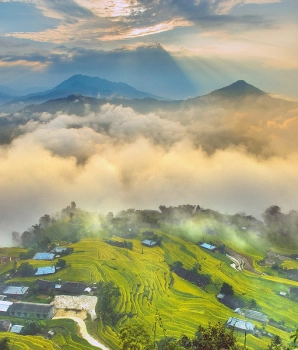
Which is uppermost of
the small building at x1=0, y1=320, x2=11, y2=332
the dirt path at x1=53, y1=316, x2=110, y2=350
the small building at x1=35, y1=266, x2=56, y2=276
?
the small building at x1=0, y1=320, x2=11, y2=332

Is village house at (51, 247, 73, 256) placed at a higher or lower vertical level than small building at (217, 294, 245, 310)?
lower

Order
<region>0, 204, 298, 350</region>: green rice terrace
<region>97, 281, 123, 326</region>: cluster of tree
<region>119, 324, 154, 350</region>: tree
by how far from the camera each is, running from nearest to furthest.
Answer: <region>119, 324, 154, 350</region>: tree < <region>0, 204, 298, 350</region>: green rice terrace < <region>97, 281, 123, 326</region>: cluster of tree

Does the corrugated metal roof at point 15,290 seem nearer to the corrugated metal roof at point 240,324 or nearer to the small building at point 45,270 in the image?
the small building at point 45,270

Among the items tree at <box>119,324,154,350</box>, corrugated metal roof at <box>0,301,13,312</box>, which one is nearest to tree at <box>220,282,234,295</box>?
tree at <box>119,324,154,350</box>

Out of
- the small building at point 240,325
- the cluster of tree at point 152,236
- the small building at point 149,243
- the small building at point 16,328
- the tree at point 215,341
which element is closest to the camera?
the tree at point 215,341

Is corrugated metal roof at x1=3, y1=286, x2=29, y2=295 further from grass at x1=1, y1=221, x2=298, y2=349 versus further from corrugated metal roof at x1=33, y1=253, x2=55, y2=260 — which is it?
corrugated metal roof at x1=33, y1=253, x2=55, y2=260

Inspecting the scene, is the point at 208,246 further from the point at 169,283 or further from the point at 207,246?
the point at 169,283

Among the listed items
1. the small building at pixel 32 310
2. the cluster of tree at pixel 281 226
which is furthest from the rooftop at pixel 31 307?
the cluster of tree at pixel 281 226

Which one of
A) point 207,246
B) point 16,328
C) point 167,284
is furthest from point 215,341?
point 207,246
